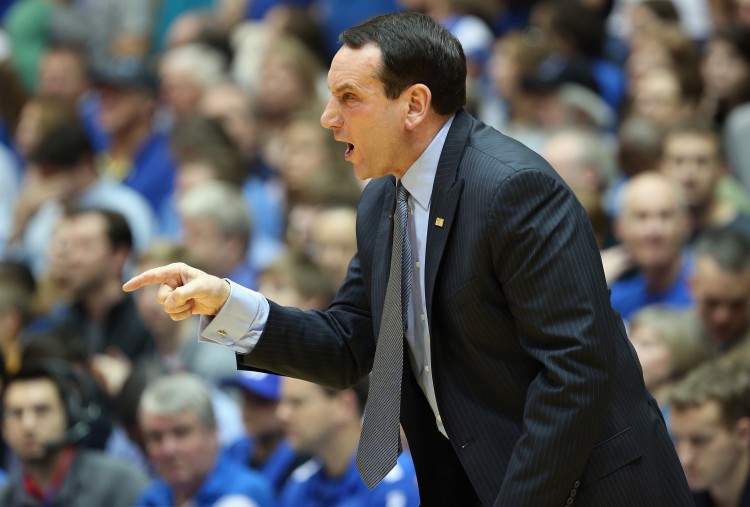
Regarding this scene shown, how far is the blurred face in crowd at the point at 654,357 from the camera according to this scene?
4.83m

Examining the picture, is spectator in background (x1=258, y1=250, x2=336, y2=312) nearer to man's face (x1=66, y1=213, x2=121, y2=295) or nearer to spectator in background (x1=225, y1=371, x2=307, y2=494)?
spectator in background (x1=225, y1=371, x2=307, y2=494)

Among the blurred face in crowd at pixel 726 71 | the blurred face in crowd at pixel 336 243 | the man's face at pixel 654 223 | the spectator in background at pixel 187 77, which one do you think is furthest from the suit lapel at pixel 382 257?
the spectator in background at pixel 187 77

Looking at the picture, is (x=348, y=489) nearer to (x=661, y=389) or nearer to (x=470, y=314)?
(x=661, y=389)

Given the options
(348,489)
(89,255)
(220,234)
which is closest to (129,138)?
(89,255)

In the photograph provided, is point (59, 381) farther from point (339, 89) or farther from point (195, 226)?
point (339, 89)

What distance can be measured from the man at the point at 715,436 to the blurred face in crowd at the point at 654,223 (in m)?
1.47

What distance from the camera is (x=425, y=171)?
8.52 ft

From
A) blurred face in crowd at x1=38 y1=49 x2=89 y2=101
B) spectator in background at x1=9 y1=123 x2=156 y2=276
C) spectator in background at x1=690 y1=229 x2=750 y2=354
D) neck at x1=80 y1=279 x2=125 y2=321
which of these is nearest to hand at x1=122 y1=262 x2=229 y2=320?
spectator in background at x1=690 y1=229 x2=750 y2=354

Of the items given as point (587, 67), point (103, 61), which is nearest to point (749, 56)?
point (587, 67)

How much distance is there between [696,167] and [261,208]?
2.48 metres

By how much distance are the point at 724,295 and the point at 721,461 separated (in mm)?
1194

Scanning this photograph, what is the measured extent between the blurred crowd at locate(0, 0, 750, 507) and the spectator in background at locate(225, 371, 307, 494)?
0.01 metres

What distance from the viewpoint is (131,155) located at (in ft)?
27.6

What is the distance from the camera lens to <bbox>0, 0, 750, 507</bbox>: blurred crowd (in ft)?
16.1
